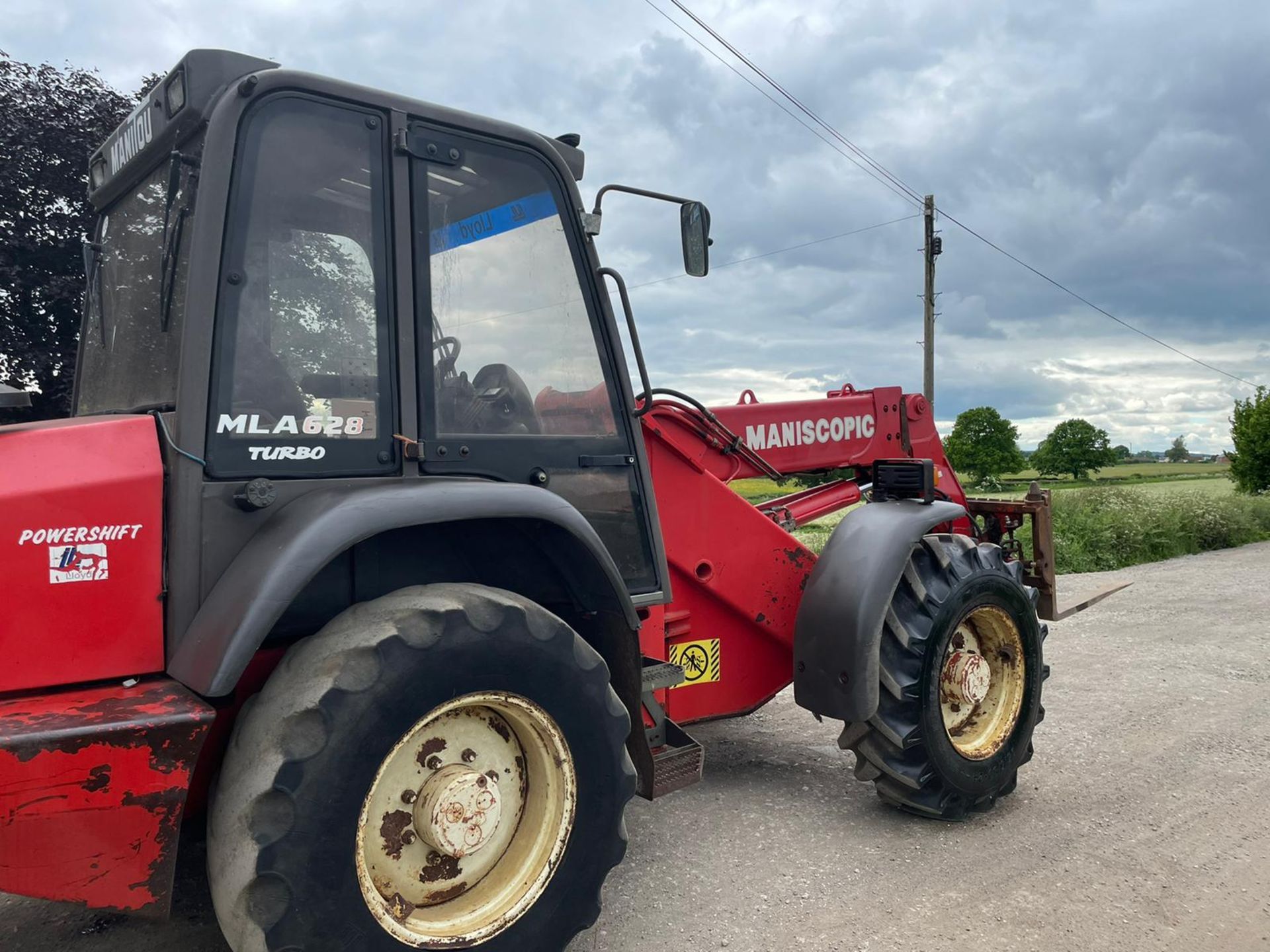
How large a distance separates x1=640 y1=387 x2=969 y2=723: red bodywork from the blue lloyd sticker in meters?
0.99

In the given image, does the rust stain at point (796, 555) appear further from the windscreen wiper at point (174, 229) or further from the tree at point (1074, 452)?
the tree at point (1074, 452)

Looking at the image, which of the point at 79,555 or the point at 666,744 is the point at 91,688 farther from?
the point at 666,744

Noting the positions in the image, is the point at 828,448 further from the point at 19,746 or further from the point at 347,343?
the point at 19,746

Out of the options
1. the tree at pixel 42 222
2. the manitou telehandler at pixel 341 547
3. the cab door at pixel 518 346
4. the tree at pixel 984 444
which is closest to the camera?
the manitou telehandler at pixel 341 547

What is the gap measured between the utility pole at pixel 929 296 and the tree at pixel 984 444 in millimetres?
27951

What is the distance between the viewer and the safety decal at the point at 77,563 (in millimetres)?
2242

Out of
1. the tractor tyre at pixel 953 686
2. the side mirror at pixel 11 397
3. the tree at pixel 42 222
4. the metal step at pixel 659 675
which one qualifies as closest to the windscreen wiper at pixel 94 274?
the side mirror at pixel 11 397

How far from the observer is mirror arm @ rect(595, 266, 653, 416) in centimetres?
330

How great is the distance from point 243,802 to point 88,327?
2.06 m

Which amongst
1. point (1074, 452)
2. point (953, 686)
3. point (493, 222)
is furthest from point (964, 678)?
point (1074, 452)

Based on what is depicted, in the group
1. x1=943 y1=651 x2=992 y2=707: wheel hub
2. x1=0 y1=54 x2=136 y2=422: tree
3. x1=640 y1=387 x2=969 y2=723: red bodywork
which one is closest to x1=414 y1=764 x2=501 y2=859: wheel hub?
x1=640 y1=387 x2=969 y2=723: red bodywork

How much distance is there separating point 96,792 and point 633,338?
2087 mm

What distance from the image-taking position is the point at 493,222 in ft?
10.2

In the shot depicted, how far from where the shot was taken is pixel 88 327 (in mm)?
3422
